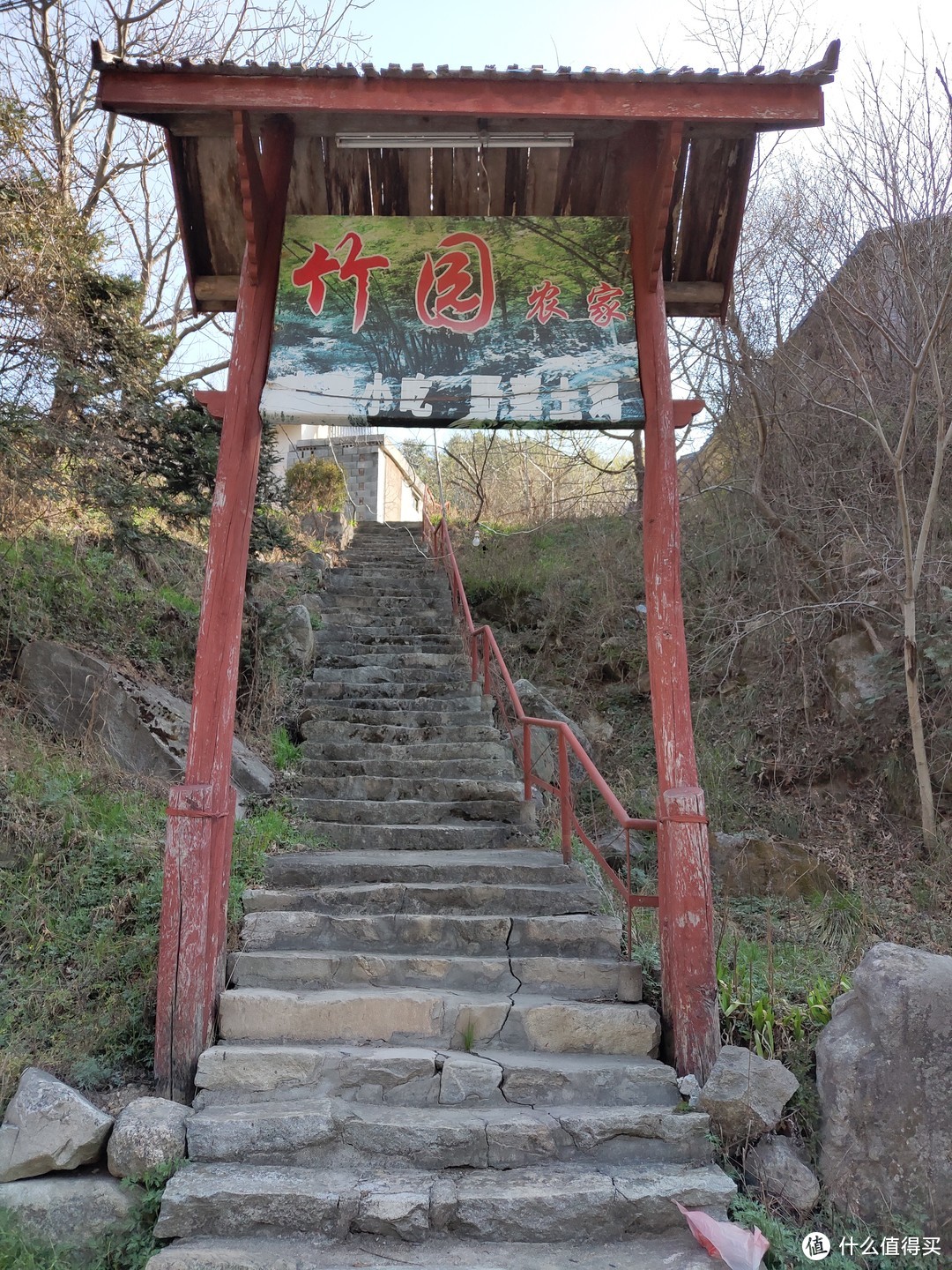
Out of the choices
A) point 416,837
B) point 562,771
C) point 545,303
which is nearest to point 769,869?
point 562,771

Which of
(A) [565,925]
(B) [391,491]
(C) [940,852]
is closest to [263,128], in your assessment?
(A) [565,925]

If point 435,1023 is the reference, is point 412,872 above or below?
above

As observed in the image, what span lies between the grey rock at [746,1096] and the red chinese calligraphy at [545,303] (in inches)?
155

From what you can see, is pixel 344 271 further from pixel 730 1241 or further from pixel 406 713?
pixel 730 1241

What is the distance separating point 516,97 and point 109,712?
524 centimetres

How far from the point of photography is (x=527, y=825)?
6.28 metres

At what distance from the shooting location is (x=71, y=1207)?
316cm

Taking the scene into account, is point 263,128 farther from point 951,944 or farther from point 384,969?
point 951,944

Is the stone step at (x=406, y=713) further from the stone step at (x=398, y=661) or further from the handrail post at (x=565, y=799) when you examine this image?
the handrail post at (x=565, y=799)

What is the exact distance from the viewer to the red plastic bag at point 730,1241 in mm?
2912

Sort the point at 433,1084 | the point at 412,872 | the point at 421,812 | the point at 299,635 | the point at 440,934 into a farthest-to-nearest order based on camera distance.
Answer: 1. the point at 299,635
2. the point at 421,812
3. the point at 412,872
4. the point at 440,934
5. the point at 433,1084

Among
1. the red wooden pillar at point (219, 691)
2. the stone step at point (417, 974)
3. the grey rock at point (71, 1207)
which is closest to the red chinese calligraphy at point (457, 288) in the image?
the red wooden pillar at point (219, 691)

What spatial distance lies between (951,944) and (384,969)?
4.03 metres

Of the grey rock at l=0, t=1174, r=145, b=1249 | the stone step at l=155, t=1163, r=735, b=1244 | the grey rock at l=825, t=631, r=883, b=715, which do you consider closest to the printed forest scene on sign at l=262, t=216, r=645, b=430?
the stone step at l=155, t=1163, r=735, b=1244
